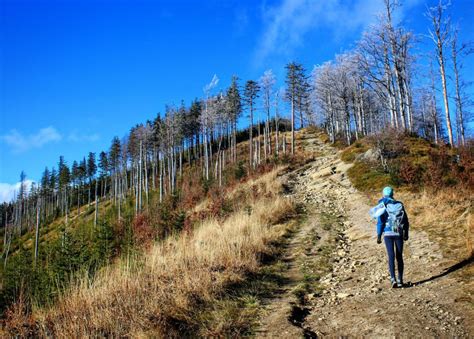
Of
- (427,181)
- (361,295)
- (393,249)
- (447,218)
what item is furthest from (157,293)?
(427,181)

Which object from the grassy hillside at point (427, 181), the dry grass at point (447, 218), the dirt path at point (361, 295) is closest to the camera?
the dirt path at point (361, 295)

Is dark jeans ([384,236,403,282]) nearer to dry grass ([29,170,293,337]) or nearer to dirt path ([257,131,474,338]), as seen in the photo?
dirt path ([257,131,474,338])

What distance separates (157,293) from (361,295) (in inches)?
138

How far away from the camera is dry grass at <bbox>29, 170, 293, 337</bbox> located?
4.47 meters

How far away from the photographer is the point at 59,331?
4227 mm

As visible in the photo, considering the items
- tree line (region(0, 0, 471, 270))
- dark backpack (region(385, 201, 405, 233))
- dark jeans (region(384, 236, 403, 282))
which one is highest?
tree line (region(0, 0, 471, 270))

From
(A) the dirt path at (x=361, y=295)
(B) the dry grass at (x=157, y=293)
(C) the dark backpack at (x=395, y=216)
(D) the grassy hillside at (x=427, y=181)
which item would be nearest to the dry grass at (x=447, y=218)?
(D) the grassy hillside at (x=427, y=181)

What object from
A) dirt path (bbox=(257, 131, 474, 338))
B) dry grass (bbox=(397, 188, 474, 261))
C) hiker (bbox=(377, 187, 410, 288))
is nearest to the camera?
dirt path (bbox=(257, 131, 474, 338))

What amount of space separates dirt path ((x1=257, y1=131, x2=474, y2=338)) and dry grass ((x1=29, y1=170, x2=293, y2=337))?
1.08 m

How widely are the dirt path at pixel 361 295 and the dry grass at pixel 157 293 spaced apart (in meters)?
1.08

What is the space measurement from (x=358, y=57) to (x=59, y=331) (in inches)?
1016

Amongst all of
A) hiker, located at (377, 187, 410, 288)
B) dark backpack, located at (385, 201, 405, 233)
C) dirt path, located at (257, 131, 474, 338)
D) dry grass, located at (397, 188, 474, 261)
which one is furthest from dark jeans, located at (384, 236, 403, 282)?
dry grass, located at (397, 188, 474, 261)

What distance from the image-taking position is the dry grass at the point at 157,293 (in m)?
4.47

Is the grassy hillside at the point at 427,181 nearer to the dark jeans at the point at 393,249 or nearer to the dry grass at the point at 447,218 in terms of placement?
the dry grass at the point at 447,218
